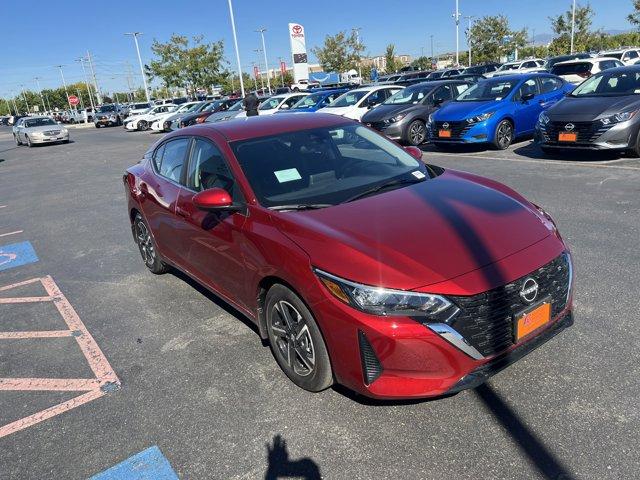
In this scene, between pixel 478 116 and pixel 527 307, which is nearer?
pixel 527 307

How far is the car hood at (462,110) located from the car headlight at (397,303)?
31.3ft

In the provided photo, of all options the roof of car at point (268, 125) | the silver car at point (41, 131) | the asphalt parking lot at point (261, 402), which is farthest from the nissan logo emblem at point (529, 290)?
the silver car at point (41, 131)

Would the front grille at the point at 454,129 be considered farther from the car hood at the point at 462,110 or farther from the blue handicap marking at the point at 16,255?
the blue handicap marking at the point at 16,255

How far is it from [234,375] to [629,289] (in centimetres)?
315

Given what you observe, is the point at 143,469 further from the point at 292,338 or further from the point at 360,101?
the point at 360,101

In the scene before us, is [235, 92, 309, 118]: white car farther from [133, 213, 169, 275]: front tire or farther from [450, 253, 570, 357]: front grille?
[450, 253, 570, 357]: front grille

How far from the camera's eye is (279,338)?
333 centimetres

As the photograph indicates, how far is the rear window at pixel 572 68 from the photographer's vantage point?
17969mm

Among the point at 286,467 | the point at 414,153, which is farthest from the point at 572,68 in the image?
the point at 286,467

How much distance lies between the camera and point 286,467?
261 centimetres

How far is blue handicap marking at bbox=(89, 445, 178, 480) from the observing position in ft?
8.64

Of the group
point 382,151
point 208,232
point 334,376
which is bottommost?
point 334,376

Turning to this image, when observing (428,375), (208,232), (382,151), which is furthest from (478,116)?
(428,375)

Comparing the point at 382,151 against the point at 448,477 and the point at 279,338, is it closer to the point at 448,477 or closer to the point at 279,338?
the point at 279,338
